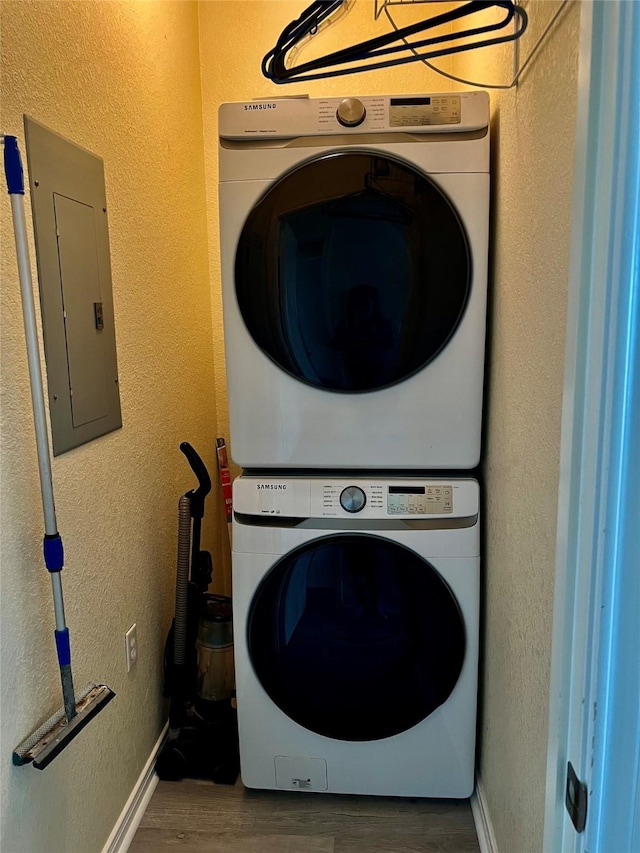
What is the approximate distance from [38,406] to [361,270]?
0.78 m

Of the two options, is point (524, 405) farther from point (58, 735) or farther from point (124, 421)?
point (58, 735)

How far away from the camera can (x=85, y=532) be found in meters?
1.27

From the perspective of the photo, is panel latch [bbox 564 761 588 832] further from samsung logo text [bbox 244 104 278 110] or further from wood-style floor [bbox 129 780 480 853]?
samsung logo text [bbox 244 104 278 110]

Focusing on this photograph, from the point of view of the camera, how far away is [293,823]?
5.14 ft

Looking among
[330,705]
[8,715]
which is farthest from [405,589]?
[8,715]

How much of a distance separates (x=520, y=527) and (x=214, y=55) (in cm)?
195

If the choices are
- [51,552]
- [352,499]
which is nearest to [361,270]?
[352,499]

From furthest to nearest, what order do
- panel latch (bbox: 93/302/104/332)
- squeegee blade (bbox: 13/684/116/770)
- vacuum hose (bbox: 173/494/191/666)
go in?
vacuum hose (bbox: 173/494/191/666)
panel latch (bbox: 93/302/104/332)
squeegee blade (bbox: 13/684/116/770)

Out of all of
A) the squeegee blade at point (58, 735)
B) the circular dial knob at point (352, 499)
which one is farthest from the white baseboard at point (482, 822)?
the squeegee blade at point (58, 735)

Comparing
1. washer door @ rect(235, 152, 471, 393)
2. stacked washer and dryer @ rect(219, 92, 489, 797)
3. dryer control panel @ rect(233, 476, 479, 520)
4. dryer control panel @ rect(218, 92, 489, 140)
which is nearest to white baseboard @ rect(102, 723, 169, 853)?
stacked washer and dryer @ rect(219, 92, 489, 797)

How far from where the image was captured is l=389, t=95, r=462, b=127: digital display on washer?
1331 millimetres

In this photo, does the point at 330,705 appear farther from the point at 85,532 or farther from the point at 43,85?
the point at 43,85

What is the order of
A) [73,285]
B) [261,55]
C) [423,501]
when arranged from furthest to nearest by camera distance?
[261,55] → [423,501] → [73,285]

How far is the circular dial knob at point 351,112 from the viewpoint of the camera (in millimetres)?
1349
